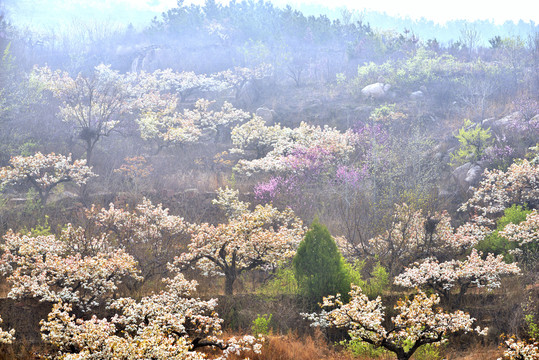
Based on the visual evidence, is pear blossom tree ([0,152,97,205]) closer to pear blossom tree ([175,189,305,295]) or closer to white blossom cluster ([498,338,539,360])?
pear blossom tree ([175,189,305,295])

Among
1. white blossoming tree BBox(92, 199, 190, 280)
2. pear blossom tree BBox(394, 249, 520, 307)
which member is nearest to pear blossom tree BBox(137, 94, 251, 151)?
white blossoming tree BBox(92, 199, 190, 280)

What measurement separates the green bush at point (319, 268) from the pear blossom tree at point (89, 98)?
15.6 meters

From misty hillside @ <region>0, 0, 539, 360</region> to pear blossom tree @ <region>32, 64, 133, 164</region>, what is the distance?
254 millimetres

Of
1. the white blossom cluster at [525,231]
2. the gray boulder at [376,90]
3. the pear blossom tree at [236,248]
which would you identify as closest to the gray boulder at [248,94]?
the gray boulder at [376,90]

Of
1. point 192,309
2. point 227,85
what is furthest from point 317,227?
point 227,85

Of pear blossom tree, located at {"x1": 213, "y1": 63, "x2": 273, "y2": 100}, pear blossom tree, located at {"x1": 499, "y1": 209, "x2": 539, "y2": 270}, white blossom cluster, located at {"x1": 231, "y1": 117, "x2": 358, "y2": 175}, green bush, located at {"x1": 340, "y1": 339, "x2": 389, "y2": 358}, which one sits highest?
pear blossom tree, located at {"x1": 213, "y1": 63, "x2": 273, "y2": 100}

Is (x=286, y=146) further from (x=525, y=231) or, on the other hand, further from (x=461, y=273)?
(x=461, y=273)

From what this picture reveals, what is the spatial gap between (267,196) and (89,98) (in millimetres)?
14859

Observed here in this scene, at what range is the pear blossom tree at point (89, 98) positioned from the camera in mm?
Result: 26000

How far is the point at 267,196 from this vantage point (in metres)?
20.4

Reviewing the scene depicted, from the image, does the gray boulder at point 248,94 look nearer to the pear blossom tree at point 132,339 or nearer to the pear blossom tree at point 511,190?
the pear blossom tree at point 511,190

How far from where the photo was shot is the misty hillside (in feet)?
36.1

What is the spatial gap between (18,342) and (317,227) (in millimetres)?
8226

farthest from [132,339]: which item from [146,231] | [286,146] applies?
[286,146]
